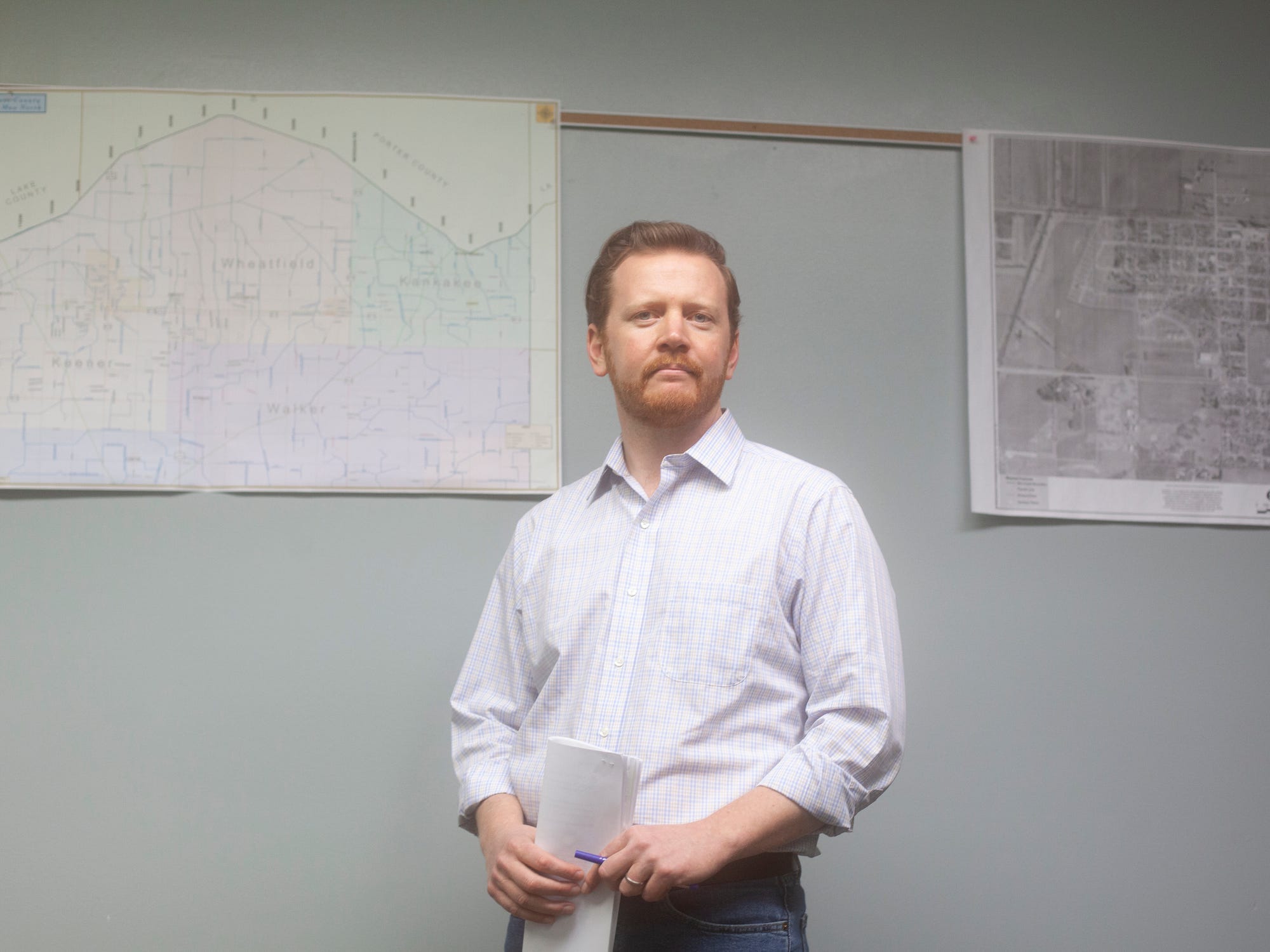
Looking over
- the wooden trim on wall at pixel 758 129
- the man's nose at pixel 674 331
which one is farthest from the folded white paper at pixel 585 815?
the wooden trim on wall at pixel 758 129

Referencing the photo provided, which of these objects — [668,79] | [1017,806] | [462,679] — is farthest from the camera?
[668,79]

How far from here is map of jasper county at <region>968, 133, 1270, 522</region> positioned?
6.68 feet

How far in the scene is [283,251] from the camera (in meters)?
1.95

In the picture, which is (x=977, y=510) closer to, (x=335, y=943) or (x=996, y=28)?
(x=996, y=28)

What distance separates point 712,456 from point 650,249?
0.30 m

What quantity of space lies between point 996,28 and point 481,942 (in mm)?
1995

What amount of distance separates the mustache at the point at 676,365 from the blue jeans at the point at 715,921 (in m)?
0.62

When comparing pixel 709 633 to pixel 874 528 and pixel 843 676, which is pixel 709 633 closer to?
pixel 843 676

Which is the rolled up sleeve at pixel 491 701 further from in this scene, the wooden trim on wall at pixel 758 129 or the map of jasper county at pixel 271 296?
the wooden trim on wall at pixel 758 129

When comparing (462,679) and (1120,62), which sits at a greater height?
(1120,62)

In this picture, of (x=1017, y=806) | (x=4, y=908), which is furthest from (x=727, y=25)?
(x=4, y=908)

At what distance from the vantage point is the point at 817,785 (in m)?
1.12

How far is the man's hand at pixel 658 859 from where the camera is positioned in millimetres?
1068

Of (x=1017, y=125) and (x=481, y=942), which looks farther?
(x=1017, y=125)
